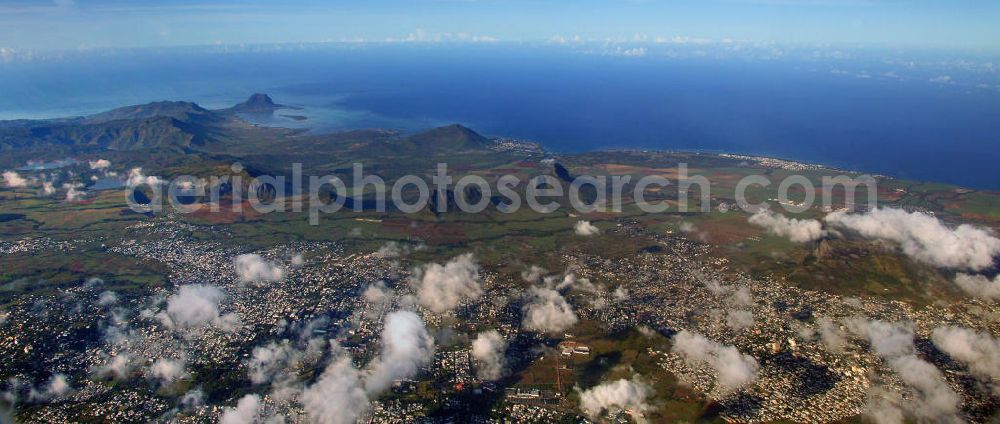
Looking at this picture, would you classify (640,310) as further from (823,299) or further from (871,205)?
(871,205)

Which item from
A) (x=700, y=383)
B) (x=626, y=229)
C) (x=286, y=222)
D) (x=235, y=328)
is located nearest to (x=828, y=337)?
(x=700, y=383)

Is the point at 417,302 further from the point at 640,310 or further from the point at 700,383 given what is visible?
Answer: the point at 700,383

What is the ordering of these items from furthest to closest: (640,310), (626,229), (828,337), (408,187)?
(408,187)
(626,229)
(640,310)
(828,337)

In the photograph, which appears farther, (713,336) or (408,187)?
(408,187)

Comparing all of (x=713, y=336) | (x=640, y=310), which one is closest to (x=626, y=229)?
(x=640, y=310)

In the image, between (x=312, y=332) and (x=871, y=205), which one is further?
(x=871, y=205)

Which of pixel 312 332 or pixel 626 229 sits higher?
pixel 626 229

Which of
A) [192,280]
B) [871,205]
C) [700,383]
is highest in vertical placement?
[871,205]

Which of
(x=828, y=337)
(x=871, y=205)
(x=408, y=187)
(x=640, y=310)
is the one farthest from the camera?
(x=408, y=187)

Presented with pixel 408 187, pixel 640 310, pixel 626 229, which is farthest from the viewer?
pixel 408 187

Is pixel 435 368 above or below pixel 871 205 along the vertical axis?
below
